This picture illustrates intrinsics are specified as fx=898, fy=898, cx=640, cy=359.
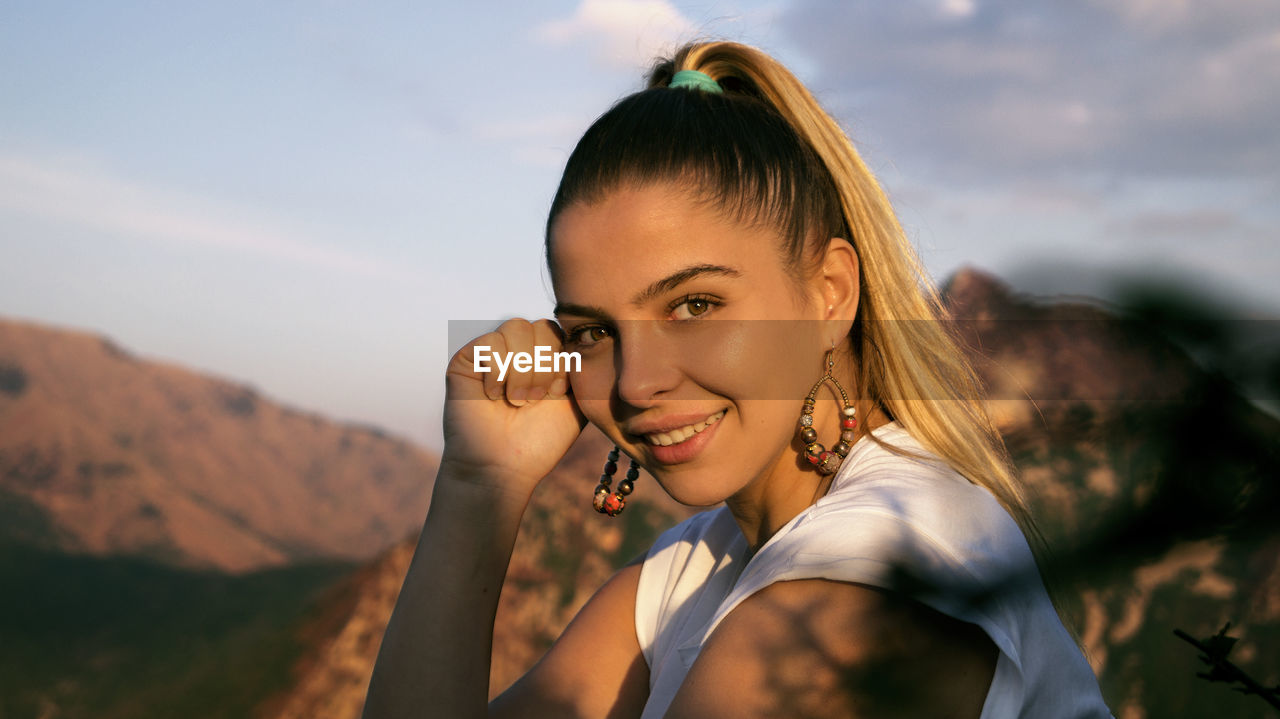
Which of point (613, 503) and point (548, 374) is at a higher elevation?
point (548, 374)

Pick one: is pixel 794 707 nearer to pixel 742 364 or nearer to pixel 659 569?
pixel 742 364

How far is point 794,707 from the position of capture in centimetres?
137

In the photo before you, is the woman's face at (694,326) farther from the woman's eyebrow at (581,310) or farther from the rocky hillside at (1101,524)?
the rocky hillside at (1101,524)

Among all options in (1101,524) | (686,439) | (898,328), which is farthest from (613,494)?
(1101,524)

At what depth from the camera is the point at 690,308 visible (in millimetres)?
1843

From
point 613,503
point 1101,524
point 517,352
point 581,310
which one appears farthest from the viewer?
point 613,503

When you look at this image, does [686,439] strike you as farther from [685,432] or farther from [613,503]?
[613,503]

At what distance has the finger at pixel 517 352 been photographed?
220cm

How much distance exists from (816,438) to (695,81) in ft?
3.06

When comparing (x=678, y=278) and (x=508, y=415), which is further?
(x=508, y=415)

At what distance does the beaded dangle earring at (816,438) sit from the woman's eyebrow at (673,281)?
364 mm

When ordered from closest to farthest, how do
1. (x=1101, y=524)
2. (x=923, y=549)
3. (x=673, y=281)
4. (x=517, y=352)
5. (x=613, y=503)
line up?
1. (x=1101, y=524)
2. (x=923, y=549)
3. (x=673, y=281)
4. (x=517, y=352)
5. (x=613, y=503)

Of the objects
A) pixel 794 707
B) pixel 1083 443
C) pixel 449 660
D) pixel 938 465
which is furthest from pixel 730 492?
pixel 1083 443

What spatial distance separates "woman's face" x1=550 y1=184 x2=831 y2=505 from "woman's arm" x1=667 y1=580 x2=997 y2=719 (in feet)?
1.37
